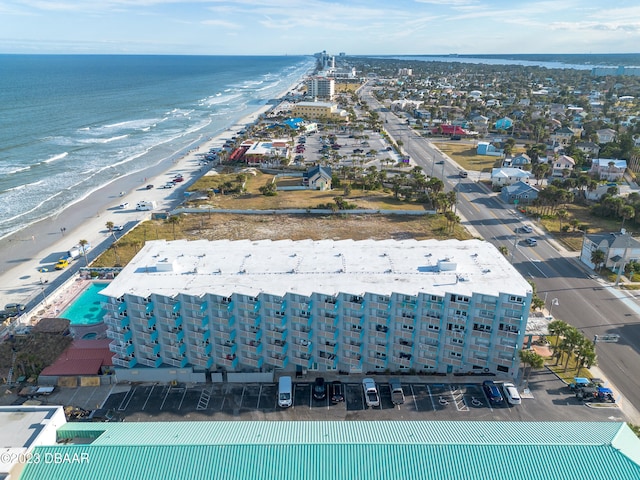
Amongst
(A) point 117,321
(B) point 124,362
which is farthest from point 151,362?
(A) point 117,321

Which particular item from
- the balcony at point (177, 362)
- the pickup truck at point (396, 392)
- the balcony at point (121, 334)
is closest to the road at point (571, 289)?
the pickup truck at point (396, 392)

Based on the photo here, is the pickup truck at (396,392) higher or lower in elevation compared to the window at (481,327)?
lower

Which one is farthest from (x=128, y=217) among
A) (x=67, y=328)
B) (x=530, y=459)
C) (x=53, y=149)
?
(x=530, y=459)

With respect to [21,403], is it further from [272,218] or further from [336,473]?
[272,218]

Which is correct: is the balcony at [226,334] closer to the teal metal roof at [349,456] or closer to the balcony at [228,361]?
the balcony at [228,361]

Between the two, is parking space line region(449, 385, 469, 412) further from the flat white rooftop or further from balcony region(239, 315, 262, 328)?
balcony region(239, 315, 262, 328)

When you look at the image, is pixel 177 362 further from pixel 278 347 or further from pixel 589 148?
pixel 589 148

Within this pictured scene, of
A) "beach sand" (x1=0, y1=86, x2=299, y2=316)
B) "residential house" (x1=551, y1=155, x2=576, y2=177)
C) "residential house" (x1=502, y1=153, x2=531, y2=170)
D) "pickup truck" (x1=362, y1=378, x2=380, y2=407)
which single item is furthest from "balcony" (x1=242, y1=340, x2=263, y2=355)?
"residential house" (x1=551, y1=155, x2=576, y2=177)
